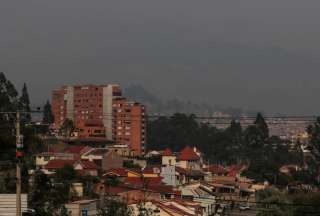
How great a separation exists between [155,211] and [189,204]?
7903 mm

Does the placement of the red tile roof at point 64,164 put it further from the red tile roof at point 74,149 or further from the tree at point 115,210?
the tree at point 115,210

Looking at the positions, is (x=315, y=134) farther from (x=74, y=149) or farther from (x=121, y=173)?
(x=121, y=173)

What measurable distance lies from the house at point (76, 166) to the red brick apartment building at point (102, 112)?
27.2 m

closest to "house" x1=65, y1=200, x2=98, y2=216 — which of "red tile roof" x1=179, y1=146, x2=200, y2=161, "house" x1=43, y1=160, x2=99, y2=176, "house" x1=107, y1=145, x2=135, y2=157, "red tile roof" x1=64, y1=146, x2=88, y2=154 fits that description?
"house" x1=43, y1=160, x2=99, y2=176

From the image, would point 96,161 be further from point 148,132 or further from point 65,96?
point 148,132

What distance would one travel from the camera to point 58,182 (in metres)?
50.0

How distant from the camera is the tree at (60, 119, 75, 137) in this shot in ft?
260

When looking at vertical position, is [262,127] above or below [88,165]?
above

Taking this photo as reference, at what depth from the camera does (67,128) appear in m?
81.8

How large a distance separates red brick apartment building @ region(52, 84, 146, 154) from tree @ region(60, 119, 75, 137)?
7.41m

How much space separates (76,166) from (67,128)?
21.1m

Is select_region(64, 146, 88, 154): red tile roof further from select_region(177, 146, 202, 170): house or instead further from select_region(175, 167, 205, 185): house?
select_region(177, 146, 202, 170): house

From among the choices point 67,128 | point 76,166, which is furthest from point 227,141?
point 76,166

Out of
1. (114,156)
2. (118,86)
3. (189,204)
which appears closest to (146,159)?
(114,156)
